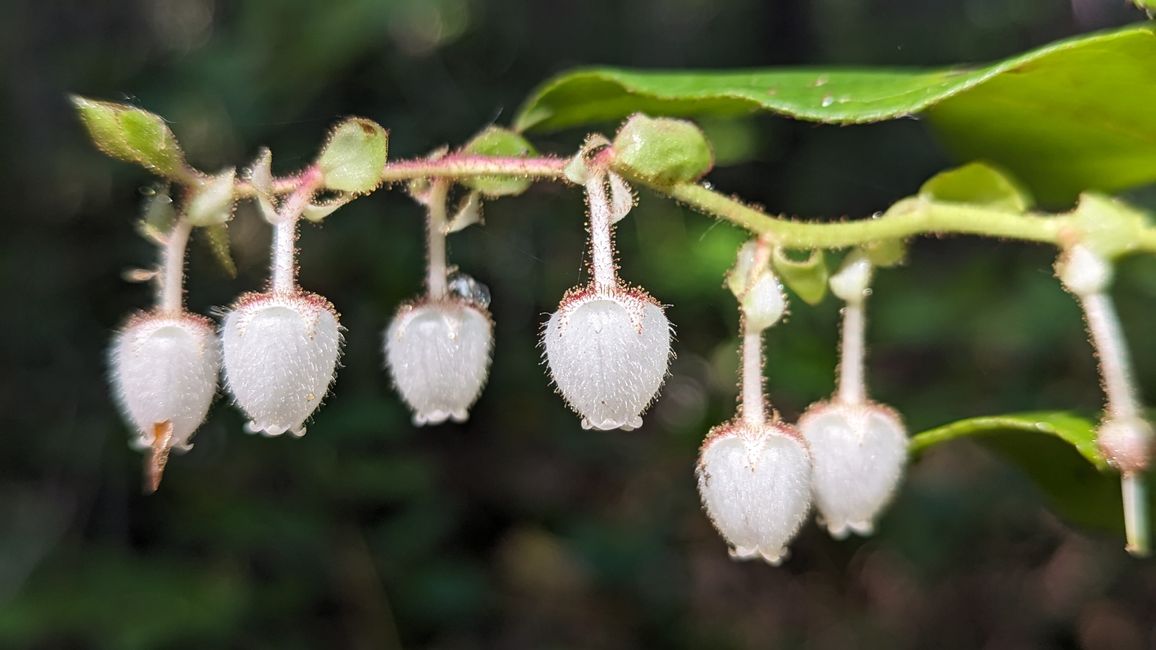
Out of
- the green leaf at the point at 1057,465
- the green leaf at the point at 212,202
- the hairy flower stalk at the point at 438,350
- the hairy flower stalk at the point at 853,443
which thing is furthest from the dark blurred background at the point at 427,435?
the green leaf at the point at 212,202

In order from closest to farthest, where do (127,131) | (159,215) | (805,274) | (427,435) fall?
(127,131), (159,215), (805,274), (427,435)

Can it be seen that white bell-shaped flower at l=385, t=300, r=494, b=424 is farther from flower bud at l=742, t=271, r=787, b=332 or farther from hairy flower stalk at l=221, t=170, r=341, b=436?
flower bud at l=742, t=271, r=787, b=332

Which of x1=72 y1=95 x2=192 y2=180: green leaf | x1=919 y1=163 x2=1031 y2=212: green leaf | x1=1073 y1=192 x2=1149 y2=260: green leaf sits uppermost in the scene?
x1=72 y1=95 x2=192 y2=180: green leaf

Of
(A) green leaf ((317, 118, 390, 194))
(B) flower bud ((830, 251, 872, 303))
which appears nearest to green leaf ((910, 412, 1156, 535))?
(B) flower bud ((830, 251, 872, 303))

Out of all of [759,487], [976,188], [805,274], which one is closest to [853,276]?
[805,274]

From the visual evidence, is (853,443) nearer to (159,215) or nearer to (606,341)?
(606,341)

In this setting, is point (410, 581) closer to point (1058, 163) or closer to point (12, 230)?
point (12, 230)
